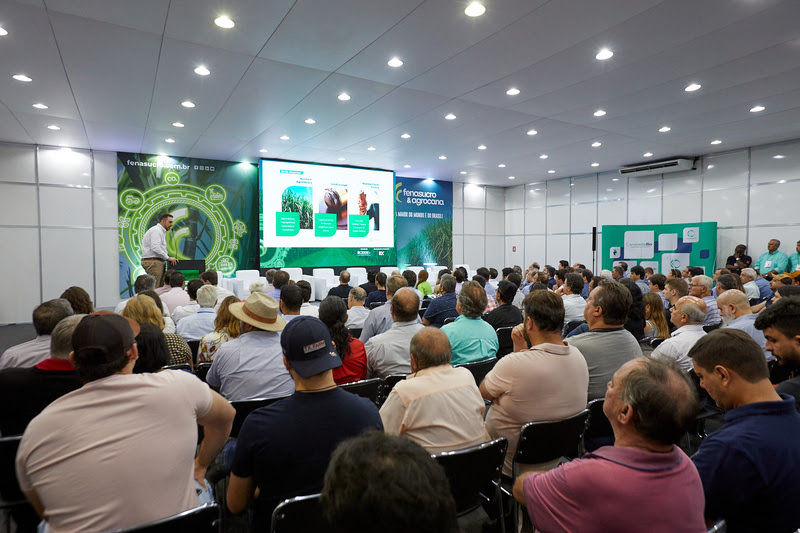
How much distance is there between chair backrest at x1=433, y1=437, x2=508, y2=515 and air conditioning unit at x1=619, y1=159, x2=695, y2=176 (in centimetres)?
1262

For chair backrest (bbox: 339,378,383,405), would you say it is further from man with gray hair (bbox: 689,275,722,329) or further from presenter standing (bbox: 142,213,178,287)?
presenter standing (bbox: 142,213,178,287)

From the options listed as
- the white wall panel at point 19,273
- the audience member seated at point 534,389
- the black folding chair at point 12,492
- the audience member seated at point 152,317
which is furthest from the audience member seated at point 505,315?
the white wall panel at point 19,273

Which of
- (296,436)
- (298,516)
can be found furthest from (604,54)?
(298,516)

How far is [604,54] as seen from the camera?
18.1 feet

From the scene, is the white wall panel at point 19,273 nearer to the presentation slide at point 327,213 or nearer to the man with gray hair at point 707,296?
the presentation slide at point 327,213

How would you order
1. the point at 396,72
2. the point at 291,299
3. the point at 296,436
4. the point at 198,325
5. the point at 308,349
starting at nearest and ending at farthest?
the point at 296,436 < the point at 308,349 < the point at 291,299 < the point at 198,325 < the point at 396,72

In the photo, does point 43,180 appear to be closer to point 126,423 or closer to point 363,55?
point 363,55

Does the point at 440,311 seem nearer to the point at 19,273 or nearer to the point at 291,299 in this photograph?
the point at 291,299

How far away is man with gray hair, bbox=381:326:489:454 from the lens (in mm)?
1995

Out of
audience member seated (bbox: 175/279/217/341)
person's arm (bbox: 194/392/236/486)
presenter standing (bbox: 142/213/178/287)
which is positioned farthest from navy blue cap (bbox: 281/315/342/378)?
presenter standing (bbox: 142/213/178/287)

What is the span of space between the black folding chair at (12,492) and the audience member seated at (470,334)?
8.83 ft

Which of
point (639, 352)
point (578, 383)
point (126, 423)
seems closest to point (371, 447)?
point (126, 423)

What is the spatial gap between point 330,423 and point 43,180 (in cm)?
1180

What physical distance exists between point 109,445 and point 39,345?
1938mm
